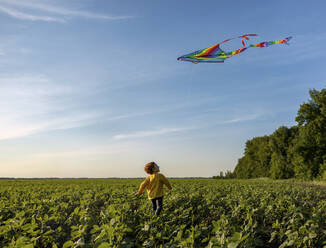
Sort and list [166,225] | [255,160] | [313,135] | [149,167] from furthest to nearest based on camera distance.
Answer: [255,160], [313,135], [149,167], [166,225]

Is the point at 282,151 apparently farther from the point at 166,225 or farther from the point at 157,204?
the point at 166,225

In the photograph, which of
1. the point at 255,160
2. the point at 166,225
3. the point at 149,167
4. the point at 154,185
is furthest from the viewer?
the point at 255,160

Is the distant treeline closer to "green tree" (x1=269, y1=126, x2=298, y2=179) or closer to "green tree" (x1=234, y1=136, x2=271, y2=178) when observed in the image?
"green tree" (x1=269, y1=126, x2=298, y2=179)

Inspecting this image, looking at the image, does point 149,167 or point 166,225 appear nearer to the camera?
point 166,225

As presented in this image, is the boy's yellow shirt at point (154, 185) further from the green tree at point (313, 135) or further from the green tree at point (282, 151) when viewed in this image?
the green tree at point (282, 151)

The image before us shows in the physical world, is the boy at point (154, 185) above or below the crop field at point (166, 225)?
above

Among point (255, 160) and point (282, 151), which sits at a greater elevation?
point (282, 151)

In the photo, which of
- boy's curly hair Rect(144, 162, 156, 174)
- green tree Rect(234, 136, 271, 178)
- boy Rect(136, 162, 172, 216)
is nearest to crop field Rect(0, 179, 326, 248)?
boy Rect(136, 162, 172, 216)

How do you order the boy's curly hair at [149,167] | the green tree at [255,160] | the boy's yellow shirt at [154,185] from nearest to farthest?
1. the boy's yellow shirt at [154,185]
2. the boy's curly hair at [149,167]
3. the green tree at [255,160]

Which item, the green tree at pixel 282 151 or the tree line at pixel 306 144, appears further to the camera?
the green tree at pixel 282 151

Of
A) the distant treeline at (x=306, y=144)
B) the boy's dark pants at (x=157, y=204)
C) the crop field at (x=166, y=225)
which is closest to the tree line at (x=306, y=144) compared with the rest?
the distant treeline at (x=306, y=144)

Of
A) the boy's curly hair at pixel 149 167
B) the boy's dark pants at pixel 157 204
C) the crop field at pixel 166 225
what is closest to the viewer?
the crop field at pixel 166 225

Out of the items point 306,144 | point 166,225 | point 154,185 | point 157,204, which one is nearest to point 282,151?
point 306,144

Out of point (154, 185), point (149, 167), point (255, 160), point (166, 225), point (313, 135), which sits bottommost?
point (255, 160)
